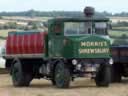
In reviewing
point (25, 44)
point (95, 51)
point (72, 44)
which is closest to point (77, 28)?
point (72, 44)

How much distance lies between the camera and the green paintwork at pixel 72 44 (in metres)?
23.4

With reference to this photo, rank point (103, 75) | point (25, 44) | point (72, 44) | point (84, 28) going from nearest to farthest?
point (72, 44) → point (84, 28) → point (103, 75) → point (25, 44)

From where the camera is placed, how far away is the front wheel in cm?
2434

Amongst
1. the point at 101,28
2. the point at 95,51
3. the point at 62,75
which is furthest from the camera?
the point at 101,28

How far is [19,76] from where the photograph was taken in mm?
26672

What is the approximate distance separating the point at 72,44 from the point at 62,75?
4.06ft

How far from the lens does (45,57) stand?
24.8 m

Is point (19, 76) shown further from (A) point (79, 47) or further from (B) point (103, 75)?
(A) point (79, 47)

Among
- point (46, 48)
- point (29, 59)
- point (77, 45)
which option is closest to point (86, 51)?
point (77, 45)

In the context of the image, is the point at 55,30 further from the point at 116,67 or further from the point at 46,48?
the point at 116,67

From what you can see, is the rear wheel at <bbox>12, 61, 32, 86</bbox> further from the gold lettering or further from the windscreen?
the gold lettering

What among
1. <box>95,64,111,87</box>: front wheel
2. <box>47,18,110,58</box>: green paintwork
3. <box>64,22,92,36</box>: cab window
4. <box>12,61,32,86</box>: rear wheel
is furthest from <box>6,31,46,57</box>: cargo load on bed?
<box>95,64,111,87</box>: front wheel

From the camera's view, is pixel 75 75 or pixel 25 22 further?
pixel 25 22

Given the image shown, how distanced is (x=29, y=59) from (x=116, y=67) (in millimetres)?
4327
